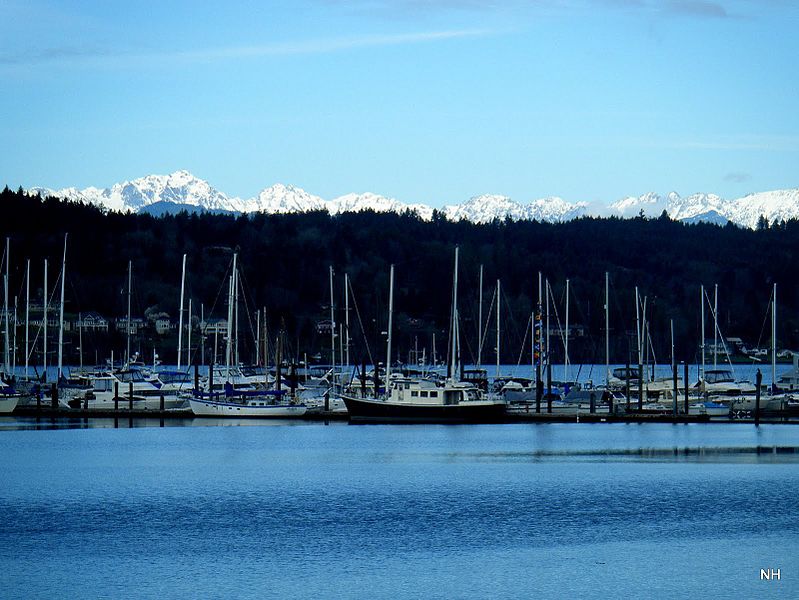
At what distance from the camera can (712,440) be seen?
75.7 metres

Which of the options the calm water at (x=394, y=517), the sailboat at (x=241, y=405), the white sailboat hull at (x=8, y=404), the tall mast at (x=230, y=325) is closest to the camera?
the calm water at (x=394, y=517)

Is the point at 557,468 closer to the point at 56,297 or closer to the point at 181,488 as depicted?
the point at 181,488

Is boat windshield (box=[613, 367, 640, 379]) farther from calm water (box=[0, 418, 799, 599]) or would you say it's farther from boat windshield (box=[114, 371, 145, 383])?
boat windshield (box=[114, 371, 145, 383])

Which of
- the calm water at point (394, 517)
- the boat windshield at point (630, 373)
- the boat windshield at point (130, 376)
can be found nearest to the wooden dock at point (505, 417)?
the calm water at point (394, 517)

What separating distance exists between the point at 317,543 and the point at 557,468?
856 inches

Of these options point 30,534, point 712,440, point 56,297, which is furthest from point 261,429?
point 56,297

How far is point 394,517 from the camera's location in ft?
152

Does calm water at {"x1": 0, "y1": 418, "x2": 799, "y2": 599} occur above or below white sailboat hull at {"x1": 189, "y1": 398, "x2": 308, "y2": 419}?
below

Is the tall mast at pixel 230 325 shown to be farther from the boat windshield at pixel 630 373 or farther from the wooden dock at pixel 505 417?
the boat windshield at pixel 630 373

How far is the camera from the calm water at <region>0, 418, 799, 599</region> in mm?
35938

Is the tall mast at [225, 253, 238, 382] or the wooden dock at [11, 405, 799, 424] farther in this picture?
the tall mast at [225, 253, 238, 382]

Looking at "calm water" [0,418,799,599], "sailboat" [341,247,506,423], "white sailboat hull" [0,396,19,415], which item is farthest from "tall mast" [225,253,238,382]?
"white sailboat hull" [0,396,19,415]

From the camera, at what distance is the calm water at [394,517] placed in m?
35.9

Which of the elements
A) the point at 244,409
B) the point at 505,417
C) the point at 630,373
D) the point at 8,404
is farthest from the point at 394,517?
the point at 630,373
